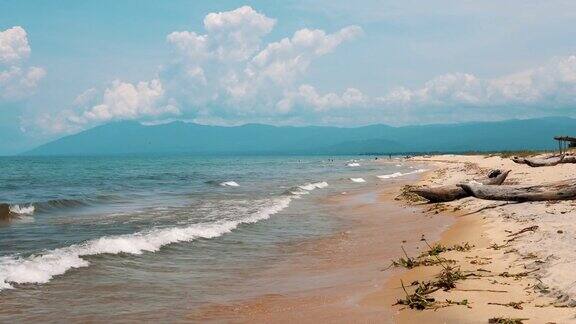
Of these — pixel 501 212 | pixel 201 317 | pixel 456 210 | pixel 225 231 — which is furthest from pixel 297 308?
pixel 456 210

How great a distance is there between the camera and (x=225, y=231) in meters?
19.9

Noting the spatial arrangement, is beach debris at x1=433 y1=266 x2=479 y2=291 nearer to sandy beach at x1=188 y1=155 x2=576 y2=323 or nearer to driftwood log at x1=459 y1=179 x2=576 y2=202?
sandy beach at x1=188 y1=155 x2=576 y2=323

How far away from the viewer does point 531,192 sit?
62.6 feet

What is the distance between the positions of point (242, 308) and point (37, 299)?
4428 millimetres

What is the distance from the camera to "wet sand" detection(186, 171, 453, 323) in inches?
364

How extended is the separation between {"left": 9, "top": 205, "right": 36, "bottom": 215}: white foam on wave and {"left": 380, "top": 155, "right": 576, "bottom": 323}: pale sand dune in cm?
2376

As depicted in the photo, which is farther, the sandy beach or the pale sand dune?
the sandy beach

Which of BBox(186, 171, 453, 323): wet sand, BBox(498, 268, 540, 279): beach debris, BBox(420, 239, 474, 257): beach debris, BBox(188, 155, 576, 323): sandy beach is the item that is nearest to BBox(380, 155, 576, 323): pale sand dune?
BBox(188, 155, 576, 323): sandy beach

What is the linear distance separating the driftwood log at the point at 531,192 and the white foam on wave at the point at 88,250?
10.1 metres

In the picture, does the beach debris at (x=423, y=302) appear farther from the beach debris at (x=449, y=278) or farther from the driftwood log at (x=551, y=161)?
the driftwood log at (x=551, y=161)

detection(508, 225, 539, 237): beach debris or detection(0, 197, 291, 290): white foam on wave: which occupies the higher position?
detection(508, 225, 539, 237): beach debris

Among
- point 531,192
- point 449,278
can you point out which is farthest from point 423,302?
point 531,192

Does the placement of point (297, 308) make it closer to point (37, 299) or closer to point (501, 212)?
point (37, 299)

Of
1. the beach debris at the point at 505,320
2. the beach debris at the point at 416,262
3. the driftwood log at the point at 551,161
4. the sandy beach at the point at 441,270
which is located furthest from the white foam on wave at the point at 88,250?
the driftwood log at the point at 551,161
